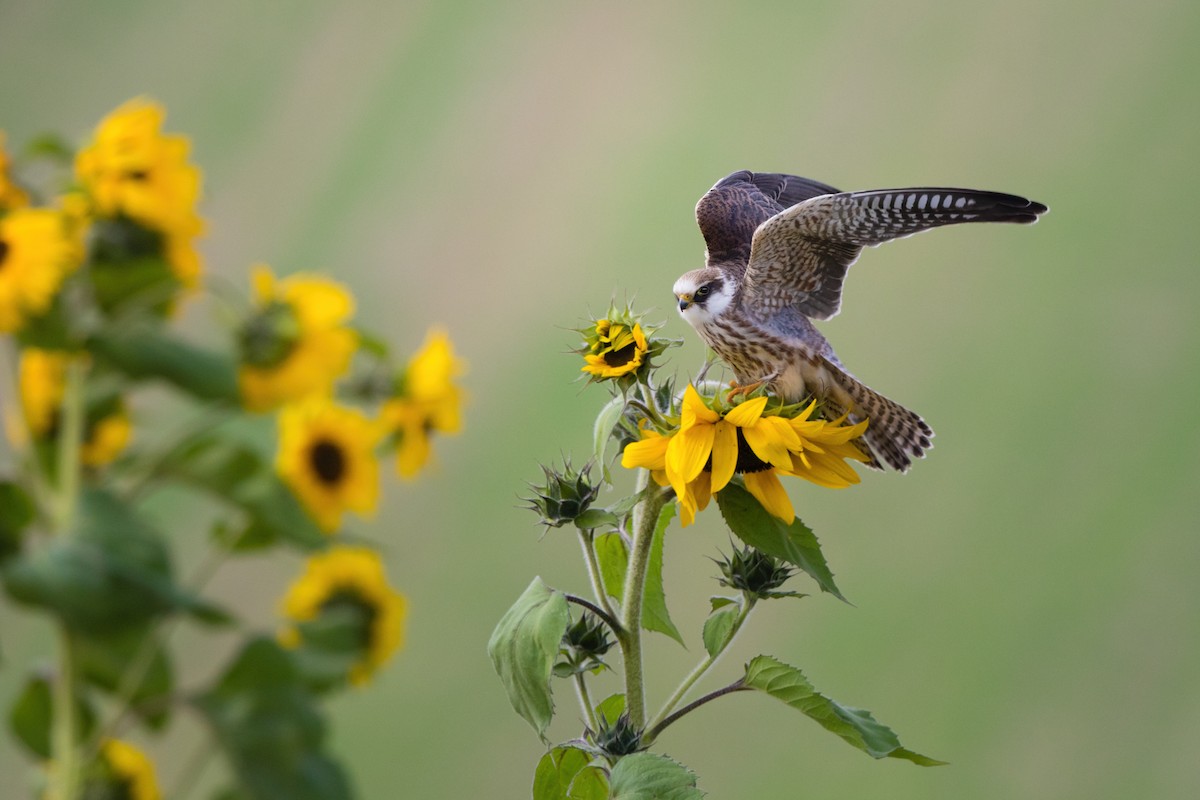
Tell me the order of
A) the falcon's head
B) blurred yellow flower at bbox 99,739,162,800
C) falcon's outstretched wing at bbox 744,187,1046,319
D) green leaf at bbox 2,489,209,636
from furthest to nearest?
the falcon's head, falcon's outstretched wing at bbox 744,187,1046,319, blurred yellow flower at bbox 99,739,162,800, green leaf at bbox 2,489,209,636

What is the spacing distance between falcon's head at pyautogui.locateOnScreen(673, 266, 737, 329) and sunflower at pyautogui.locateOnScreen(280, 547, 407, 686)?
0.28m

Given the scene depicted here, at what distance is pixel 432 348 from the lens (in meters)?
0.63

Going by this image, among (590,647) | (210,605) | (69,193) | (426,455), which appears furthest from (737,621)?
(69,193)

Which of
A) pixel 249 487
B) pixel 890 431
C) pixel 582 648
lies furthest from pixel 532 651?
pixel 890 431

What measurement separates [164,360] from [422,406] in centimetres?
19

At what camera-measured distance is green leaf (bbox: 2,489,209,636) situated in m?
0.41

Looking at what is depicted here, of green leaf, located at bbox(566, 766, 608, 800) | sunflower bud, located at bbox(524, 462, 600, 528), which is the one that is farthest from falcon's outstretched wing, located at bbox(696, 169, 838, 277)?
green leaf, located at bbox(566, 766, 608, 800)

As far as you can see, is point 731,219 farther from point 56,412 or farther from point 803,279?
point 56,412

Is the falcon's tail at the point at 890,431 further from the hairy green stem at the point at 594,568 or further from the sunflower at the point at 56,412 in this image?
the sunflower at the point at 56,412

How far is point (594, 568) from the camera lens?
23.9 inches

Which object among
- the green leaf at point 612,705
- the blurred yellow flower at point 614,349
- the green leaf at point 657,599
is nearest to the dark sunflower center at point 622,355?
the blurred yellow flower at point 614,349

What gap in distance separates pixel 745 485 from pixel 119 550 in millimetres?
306

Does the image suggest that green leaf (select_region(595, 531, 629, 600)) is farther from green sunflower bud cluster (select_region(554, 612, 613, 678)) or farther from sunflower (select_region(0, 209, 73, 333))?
sunflower (select_region(0, 209, 73, 333))

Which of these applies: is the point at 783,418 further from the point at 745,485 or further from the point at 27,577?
the point at 27,577
